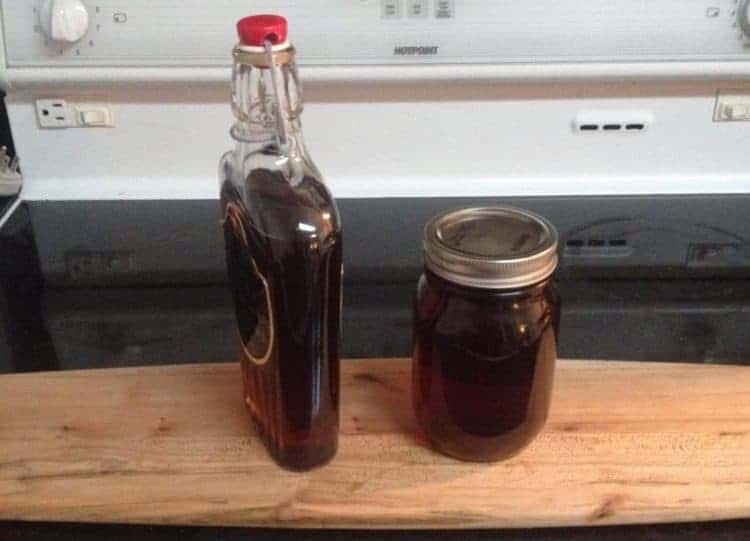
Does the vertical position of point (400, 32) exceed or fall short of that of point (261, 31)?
it falls short

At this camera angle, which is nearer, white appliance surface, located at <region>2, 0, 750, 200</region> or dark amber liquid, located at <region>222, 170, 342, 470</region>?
dark amber liquid, located at <region>222, 170, 342, 470</region>

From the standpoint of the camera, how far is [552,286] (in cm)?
60

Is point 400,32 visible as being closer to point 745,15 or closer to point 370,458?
point 745,15

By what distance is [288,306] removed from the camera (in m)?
0.56

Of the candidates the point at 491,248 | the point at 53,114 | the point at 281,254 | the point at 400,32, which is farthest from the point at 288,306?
the point at 53,114

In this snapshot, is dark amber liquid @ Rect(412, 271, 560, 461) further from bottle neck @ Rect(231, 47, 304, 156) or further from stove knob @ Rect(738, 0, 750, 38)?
stove knob @ Rect(738, 0, 750, 38)

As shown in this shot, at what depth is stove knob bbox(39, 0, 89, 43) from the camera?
2.93 ft

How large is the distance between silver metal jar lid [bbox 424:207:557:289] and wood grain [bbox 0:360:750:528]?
142 mm

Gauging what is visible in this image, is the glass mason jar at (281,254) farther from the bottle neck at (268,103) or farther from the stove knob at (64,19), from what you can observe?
the stove knob at (64,19)

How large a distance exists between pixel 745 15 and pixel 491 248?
0.52m

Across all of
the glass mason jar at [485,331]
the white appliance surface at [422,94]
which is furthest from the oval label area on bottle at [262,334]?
the white appliance surface at [422,94]

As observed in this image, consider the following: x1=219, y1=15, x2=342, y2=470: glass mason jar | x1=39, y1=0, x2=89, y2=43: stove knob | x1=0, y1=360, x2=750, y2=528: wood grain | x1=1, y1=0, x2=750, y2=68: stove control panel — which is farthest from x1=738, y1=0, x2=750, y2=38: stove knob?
x1=39, y1=0, x2=89, y2=43: stove knob

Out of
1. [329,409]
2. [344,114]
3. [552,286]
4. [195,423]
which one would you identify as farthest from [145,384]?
[344,114]

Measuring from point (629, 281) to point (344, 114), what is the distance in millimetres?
368
